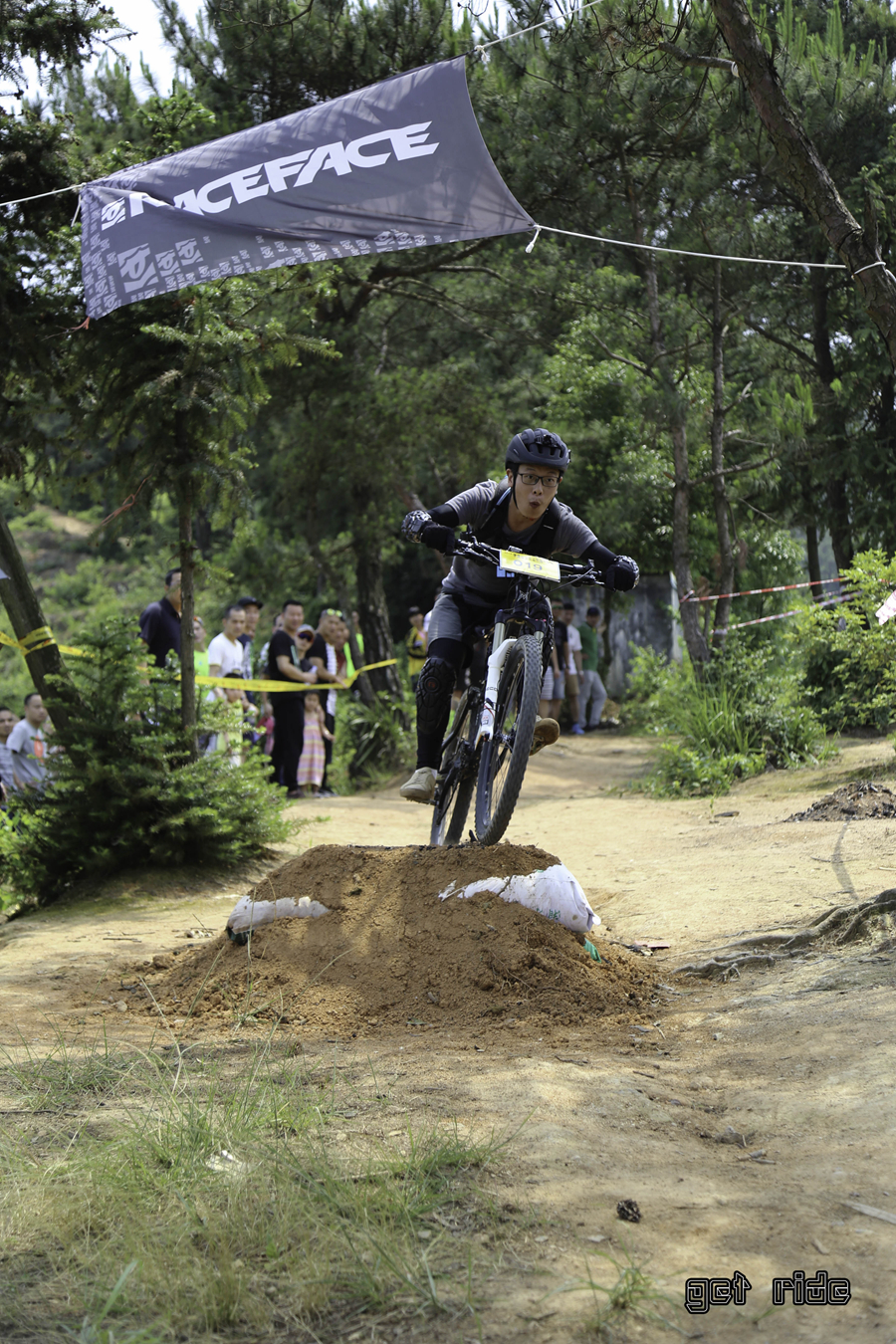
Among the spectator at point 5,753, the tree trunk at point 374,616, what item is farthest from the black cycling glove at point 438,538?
the tree trunk at point 374,616

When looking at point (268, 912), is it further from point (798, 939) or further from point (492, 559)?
point (798, 939)

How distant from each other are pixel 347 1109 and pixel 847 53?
46.9 feet

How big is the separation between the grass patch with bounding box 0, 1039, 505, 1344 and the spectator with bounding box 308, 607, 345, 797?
8.78 m

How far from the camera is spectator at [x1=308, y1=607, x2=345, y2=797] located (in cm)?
1171

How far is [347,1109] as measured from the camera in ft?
9.28

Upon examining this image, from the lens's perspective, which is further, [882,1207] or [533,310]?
[533,310]

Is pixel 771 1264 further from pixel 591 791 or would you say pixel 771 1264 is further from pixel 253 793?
pixel 591 791

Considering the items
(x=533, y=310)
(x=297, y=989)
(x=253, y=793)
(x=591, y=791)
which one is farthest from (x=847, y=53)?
(x=297, y=989)

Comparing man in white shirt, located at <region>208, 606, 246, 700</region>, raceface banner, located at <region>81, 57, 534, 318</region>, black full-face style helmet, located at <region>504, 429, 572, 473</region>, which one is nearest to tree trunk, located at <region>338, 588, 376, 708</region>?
man in white shirt, located at <region>208, 606, 246, 700</region>

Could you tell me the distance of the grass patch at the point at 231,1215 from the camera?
6.43 ft

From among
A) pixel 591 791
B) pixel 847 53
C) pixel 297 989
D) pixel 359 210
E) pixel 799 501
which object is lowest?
pixel 591 791

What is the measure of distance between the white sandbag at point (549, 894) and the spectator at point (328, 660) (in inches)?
289

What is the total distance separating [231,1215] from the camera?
2.21 metres

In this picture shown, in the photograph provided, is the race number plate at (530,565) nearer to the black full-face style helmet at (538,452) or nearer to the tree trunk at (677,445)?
the black full-face style helmet at (538,452)
